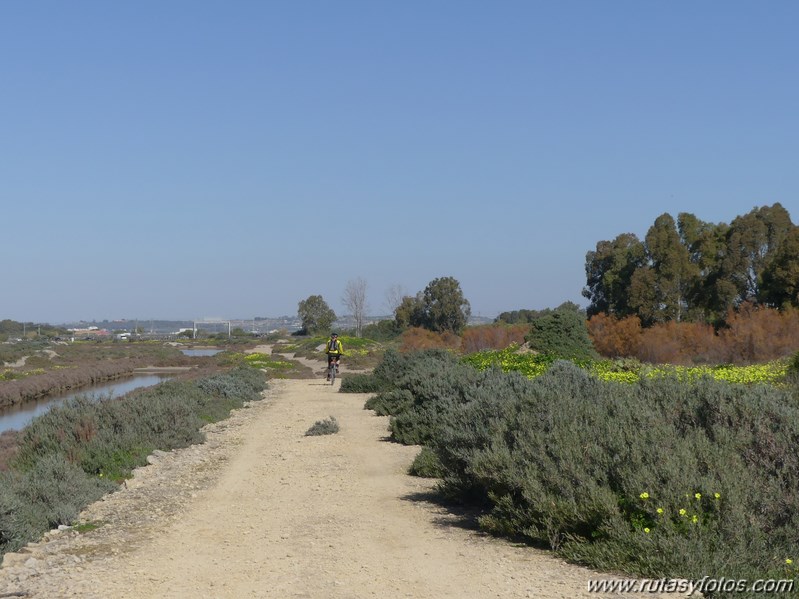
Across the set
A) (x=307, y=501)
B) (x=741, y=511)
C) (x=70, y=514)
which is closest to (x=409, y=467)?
(x=307, y=501)

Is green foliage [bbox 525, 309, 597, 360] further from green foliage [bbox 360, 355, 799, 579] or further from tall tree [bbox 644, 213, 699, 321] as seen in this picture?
green foliage [bbox 360, 355, 799, 579]

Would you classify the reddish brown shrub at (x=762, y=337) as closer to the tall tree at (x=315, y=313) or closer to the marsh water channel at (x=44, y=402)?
the marsh water channel at (x=44, y=402)

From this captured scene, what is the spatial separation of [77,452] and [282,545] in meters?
6.25

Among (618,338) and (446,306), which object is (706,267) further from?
(446,306)

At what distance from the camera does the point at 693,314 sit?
147 ft

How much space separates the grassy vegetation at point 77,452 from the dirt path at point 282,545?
30cm

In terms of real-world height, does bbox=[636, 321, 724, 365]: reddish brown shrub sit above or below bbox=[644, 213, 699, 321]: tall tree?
below

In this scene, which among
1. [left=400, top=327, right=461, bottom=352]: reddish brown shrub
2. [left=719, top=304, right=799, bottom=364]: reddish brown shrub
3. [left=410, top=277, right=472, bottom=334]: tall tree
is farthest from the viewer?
[left=410, top=277, right=472, bottom=334]: tall tree

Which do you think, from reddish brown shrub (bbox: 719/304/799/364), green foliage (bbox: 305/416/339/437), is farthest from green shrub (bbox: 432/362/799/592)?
reddish brown shrub (bbox: 719/304/799/364)

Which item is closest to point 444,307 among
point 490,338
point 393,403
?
point 490,338

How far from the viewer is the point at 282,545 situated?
26.1ft

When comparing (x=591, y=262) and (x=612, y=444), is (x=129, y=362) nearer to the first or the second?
(x=591, y=262)

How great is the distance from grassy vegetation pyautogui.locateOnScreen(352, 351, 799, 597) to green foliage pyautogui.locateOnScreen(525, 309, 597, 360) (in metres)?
18.4

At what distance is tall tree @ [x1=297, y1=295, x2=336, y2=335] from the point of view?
108 m
